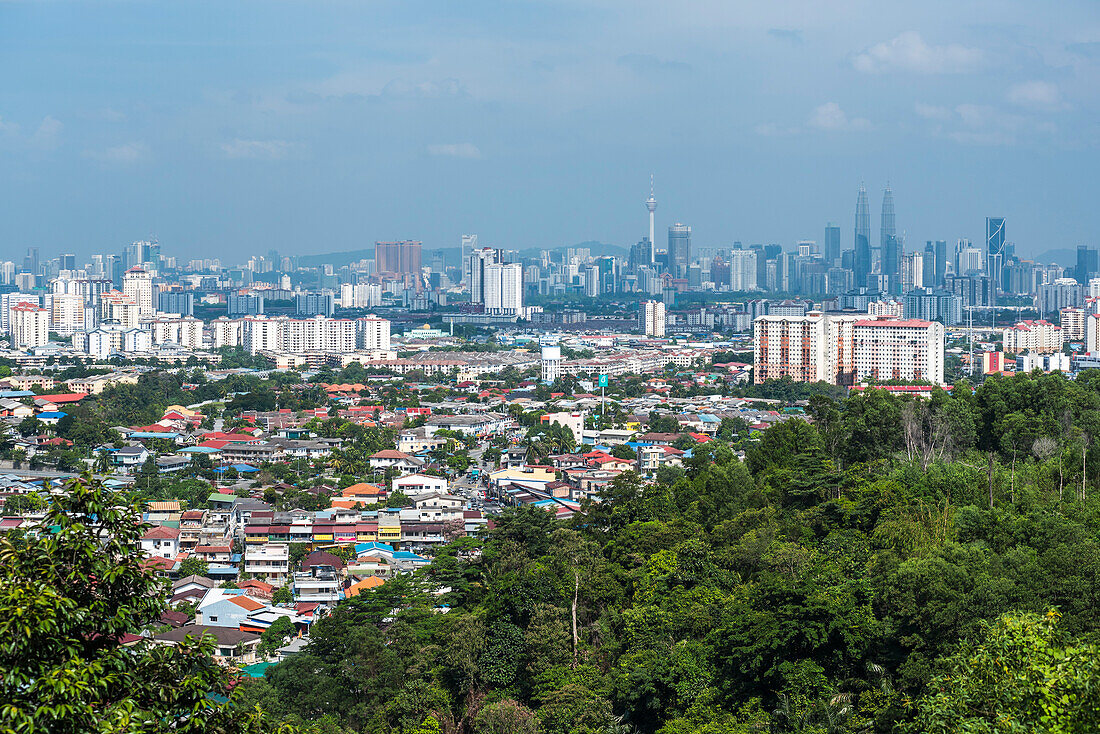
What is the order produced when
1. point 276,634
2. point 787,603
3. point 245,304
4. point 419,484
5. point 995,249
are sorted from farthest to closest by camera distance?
point 995,249 < point 245,304 < point 419,484 < point 276,634 < point 787,603

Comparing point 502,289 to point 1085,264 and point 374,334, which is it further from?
point 1085,264

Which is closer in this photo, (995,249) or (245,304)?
(245,304)

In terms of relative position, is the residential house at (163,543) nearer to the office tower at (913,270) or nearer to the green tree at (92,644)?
the green tree at (92,644)

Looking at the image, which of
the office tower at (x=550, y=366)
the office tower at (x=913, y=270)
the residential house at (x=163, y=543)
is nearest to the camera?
the residential house at (x=163, y=543)

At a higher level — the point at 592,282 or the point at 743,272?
the point at 743,272

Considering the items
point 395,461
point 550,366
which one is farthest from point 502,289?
point 395,461

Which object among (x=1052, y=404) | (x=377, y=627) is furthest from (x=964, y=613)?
(x=1052, y=404)

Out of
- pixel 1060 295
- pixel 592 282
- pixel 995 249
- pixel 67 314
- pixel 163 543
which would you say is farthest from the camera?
pixel 592 282

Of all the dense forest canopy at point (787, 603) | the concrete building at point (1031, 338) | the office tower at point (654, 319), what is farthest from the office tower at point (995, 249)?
the dense forest canopy at point (787, 603)
